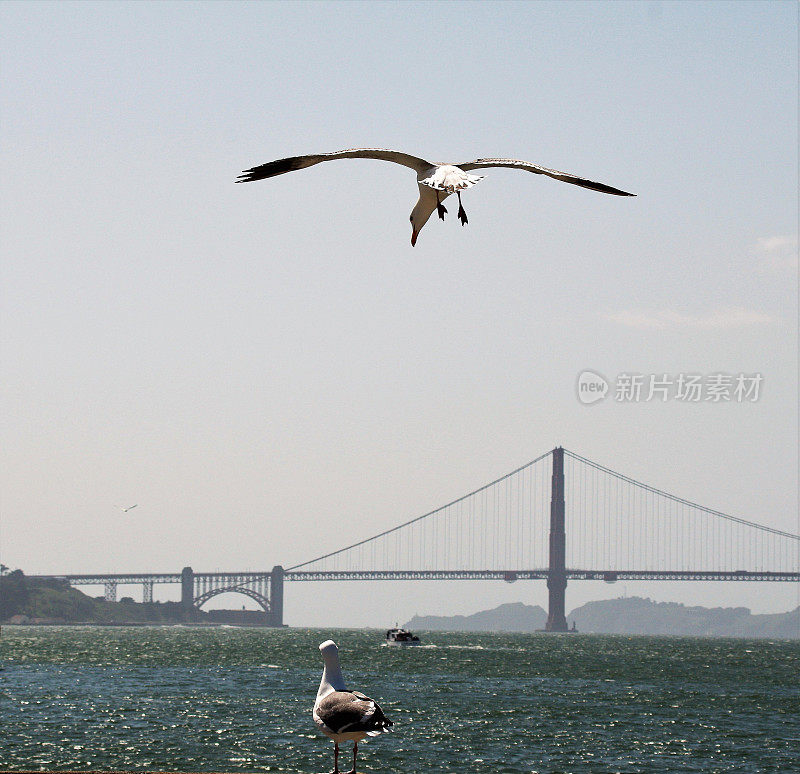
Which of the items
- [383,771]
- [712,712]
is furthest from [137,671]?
[383,771]

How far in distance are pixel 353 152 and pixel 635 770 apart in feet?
92.9

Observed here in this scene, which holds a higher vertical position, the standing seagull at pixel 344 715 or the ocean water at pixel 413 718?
the standing seagull at pixel 344 715

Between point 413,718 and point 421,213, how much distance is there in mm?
39794

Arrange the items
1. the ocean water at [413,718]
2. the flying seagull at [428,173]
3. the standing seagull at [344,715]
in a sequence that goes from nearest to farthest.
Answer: the flying seagull at [428,173]
the standing seagull at [344,715]
the ocean water at [413,718]

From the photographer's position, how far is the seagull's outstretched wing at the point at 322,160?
8.77 m

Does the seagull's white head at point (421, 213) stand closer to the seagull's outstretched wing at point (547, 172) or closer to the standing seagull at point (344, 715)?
the seagull's outstretched wing at point (547, 172)

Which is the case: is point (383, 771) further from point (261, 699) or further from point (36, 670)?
point (36, 670)

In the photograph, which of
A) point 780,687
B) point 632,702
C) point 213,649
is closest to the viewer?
point 632,702

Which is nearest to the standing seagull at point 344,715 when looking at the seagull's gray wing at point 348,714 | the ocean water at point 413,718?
the seagull's gray wing at point 348,714

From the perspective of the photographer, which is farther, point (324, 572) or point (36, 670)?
point (324, 572)

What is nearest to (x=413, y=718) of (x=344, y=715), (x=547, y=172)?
(x=344, y=715)

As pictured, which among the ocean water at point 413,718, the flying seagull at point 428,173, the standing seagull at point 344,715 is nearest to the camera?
the flying seagull at point 428,173

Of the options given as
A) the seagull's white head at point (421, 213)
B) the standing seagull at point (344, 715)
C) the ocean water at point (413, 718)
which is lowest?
the ocean water at point (413, 718)

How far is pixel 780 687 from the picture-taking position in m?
73.7
